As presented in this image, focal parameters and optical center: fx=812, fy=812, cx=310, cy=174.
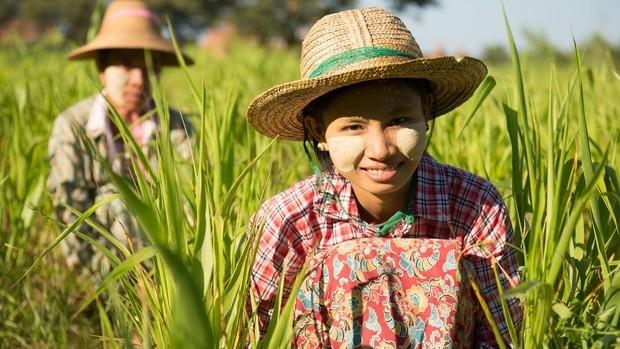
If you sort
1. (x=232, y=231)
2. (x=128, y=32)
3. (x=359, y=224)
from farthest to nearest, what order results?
1. (x=128, y=32)
2. (x=232, y=231)
3. (x=359, y=224)

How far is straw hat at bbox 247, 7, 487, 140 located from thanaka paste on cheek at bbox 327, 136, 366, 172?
0.09 m

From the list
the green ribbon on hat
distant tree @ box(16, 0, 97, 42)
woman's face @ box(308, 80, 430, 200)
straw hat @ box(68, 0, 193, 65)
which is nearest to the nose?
woman's face @ box(308, 80, 430, 200)

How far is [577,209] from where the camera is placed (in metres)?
1.06

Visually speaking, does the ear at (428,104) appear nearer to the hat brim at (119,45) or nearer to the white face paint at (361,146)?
the white face paint at (361,146)

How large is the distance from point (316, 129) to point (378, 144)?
0.20 meters

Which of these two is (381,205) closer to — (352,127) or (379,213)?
(379,213)

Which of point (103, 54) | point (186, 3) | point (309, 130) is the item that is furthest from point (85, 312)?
point (186, 3)

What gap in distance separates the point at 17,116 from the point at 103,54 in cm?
34

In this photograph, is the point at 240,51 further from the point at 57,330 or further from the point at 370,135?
the point at 370,135

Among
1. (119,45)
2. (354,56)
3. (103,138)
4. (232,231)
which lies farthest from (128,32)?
(354,56)

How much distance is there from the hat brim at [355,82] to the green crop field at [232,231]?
0.06 metres

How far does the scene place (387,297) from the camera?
4.27 ft

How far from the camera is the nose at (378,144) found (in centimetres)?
133

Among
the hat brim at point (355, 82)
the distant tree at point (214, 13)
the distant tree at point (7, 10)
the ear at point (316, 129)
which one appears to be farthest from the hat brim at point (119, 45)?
the distant tree at point (7, 10)
